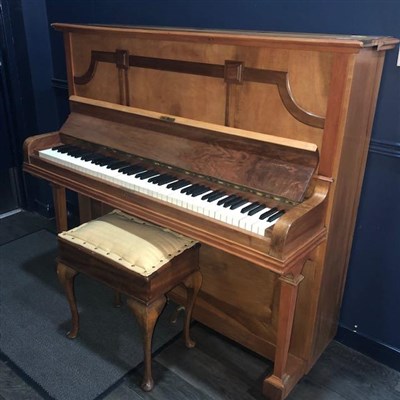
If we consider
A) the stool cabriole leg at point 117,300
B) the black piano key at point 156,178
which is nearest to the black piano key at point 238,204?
the black piano key at point 156,178

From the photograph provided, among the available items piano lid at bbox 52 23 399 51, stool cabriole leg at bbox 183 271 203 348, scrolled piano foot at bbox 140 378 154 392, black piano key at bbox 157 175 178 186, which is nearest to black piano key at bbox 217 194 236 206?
black piano key at bbox 157 175 178 186

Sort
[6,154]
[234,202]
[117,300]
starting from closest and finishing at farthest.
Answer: [234,202], [117,300], [6,154]

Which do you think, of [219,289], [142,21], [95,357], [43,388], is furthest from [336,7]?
[43,388]

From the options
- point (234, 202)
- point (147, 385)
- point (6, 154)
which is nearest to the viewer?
point (234, 202)

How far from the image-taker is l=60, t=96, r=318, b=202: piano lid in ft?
4.96

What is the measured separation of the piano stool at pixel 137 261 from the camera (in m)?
1.61

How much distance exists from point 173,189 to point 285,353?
2.29 feet

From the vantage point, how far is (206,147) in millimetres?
1708

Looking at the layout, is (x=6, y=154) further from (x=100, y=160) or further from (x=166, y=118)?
(x=166, y=118)

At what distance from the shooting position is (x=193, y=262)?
70.8 inches

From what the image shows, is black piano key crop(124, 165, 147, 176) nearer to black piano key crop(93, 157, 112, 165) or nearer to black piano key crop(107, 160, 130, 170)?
black piano key crop(107, 160, 130, 170)

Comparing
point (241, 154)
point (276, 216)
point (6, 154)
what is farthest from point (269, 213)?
point (6, 154)

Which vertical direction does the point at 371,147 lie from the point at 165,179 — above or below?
above

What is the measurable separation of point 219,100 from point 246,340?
101 centimetres
